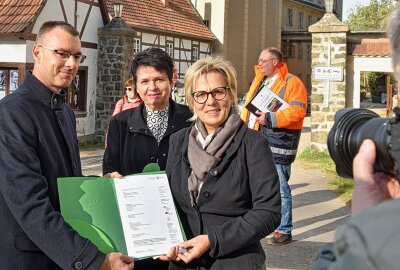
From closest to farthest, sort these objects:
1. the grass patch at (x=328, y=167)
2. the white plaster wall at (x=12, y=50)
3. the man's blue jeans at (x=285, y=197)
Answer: the man's blue jeans at (x=285, y=197) → the grass patch at (x=328, y=167) → the white plaster wall at (x=12, y=50)

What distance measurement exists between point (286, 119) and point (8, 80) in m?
10.8

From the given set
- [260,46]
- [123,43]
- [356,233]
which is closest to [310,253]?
[356,233]

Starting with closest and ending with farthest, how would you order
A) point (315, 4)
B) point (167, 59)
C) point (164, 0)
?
1. point (167, 59)
2. point (164, 0)
3. point (315, 4)

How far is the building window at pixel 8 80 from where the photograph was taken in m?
15.1

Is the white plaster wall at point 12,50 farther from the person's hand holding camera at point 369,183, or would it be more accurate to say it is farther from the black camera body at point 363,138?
the person's hand holding camera at point 369,183

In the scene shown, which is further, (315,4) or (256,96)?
(315,4)

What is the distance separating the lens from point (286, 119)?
6.16 m

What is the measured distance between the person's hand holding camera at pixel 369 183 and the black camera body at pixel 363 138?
16 millimetres

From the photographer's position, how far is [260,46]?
36.8 meters

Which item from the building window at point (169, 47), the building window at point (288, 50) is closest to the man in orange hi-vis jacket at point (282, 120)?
the building window at point (169, 47)

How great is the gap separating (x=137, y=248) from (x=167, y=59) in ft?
4.20

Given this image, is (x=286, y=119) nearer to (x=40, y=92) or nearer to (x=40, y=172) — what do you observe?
(x=40, y=92)

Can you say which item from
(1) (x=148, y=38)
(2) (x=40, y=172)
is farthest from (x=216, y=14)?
(2) (x=40, y=172)

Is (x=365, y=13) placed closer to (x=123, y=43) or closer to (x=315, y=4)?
(x=315, y=4)
